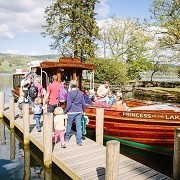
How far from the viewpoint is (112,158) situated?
5.09 m

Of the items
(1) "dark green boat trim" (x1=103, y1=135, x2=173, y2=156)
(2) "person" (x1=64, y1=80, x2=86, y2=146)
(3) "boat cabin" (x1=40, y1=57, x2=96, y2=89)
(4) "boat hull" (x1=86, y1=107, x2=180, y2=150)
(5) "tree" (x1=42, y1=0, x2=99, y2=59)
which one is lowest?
(1) "dark green boat trim" (x1=103, y1=135, x2=173, y2=156)

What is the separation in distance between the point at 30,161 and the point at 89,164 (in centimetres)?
335

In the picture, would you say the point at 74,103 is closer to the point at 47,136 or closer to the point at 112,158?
the point at 47,136

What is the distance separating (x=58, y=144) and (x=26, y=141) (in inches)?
90.4

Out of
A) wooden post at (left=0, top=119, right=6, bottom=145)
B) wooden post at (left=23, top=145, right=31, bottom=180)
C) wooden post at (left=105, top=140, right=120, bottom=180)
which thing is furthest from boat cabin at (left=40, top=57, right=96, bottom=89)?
wooden post at (left=105, top=140, right=120, bottom=180)

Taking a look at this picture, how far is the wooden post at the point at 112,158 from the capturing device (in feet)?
16.5

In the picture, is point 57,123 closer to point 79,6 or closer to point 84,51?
point 84,51

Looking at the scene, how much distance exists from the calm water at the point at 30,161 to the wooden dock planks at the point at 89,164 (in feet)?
2.57

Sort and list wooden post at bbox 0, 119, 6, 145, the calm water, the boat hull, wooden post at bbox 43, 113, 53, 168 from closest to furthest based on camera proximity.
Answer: wooden post at bbox 43, 113, 53, 168, the calm water, the boat hull, wooden post at bbox 0, 119, 6, 145

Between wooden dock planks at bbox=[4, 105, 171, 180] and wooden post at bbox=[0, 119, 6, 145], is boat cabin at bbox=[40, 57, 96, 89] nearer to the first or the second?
wooden post at bbox=[0, 119, 6, 145]

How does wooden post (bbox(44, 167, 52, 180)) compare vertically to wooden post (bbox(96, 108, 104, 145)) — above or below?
below

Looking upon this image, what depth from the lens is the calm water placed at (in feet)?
26.4

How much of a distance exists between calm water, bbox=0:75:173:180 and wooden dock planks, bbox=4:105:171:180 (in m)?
0.78

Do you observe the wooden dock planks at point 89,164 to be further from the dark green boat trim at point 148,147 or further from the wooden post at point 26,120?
the dark green boat trim at point 148,147
